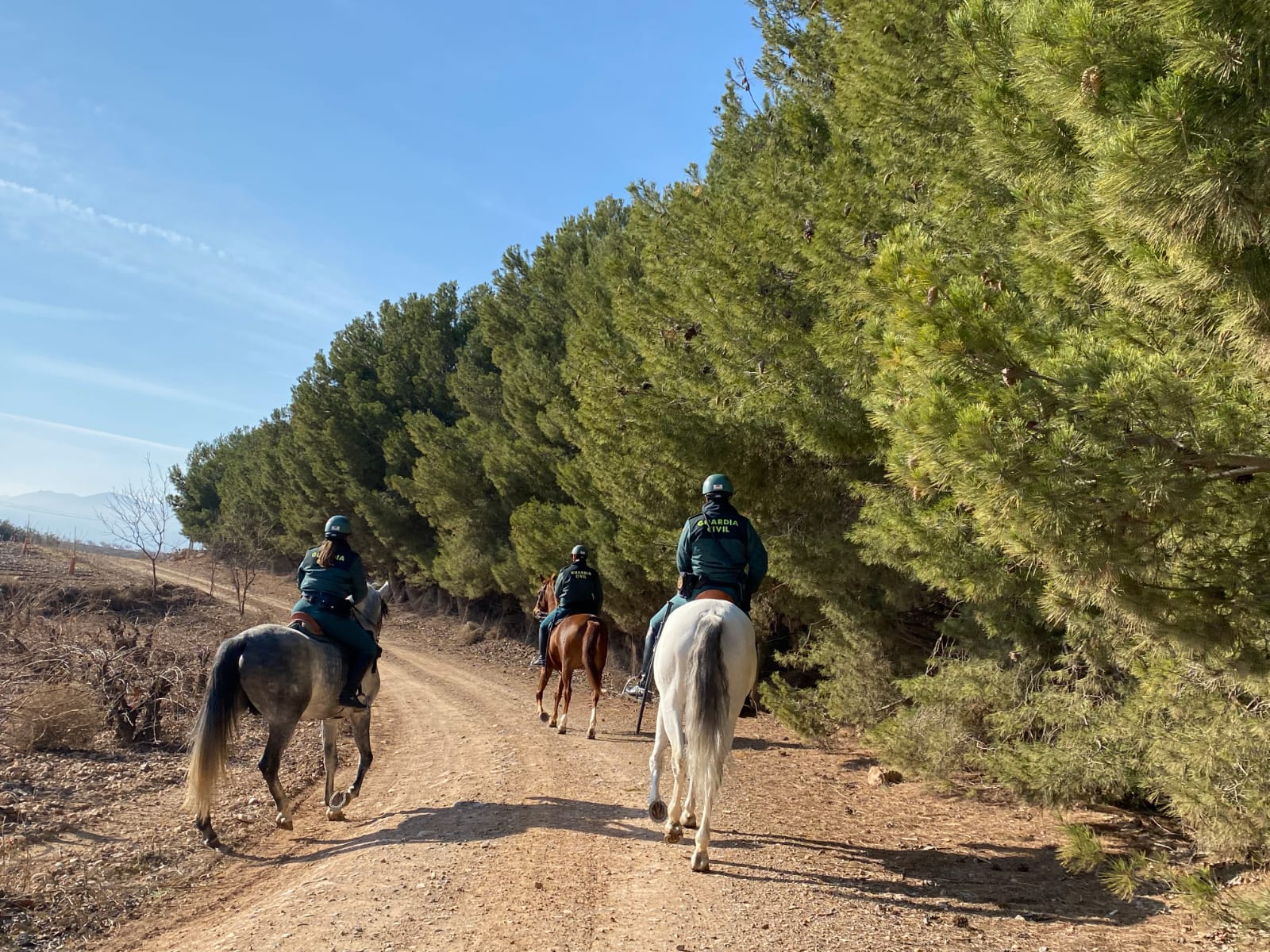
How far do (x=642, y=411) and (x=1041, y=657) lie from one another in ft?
16.4

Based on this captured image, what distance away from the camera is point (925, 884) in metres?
5.36

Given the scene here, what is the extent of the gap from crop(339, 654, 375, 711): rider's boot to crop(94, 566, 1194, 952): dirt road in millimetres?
938

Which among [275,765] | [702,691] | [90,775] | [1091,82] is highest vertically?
[1091,82]

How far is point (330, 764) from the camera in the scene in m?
7.36

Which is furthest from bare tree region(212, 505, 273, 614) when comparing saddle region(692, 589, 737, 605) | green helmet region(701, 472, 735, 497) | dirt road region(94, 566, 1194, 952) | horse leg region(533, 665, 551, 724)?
saddle region(692, 589, 737, 605)

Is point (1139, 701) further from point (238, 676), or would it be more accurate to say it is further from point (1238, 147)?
point (238, 676)

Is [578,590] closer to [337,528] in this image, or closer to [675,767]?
[337,528]

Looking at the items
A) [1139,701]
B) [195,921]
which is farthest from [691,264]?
[195,921]

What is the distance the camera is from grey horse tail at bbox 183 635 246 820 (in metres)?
6.03

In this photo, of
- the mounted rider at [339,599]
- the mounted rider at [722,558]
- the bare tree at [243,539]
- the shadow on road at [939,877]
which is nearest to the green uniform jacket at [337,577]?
the mounted rider at [339,599]

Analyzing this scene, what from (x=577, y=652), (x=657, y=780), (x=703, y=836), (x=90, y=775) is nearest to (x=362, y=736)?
(x=90, y=775)

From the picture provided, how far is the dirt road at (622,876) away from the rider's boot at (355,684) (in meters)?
0.94

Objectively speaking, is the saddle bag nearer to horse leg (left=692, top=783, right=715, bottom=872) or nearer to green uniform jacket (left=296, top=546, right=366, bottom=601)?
green uniform jacket (left=296, top=546, right=366, bottom=601)

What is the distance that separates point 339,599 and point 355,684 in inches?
30.7
